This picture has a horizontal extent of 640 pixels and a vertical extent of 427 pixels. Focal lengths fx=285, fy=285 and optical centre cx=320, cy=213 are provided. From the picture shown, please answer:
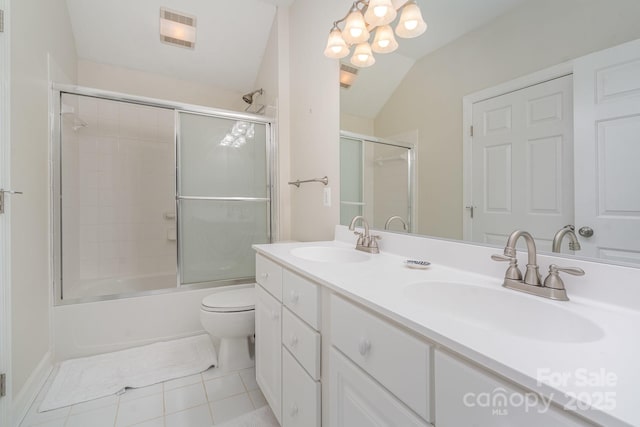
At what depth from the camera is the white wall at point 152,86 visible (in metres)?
2.54

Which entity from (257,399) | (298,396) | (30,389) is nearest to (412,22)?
(298,396)

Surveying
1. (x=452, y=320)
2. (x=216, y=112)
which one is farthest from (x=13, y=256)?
(x=452, y=320)

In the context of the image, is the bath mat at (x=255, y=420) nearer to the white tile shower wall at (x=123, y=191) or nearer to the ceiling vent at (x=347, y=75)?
the ceiling vent at (x=347, y=75)


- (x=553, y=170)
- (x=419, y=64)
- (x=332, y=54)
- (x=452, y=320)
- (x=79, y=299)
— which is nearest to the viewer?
(x=452, y=320)

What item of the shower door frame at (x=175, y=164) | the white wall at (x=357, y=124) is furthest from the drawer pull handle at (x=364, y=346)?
the shower door frame at (x=175, y=164)

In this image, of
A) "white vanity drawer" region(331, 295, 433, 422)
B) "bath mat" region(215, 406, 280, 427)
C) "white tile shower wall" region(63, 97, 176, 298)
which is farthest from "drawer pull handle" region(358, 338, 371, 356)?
"white tile shower wall" region(63, 97, 176, 298)

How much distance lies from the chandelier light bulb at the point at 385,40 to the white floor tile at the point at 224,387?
6.50 ft

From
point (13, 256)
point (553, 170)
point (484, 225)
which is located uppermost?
point (553, 170)

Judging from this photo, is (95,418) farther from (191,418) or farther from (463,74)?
(463,74)

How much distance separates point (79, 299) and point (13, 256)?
71 centimetres

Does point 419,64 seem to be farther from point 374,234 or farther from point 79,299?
point 79,299

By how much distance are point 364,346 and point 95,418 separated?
1547 mm

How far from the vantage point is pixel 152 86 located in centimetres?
277

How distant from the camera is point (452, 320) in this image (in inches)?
22.3
